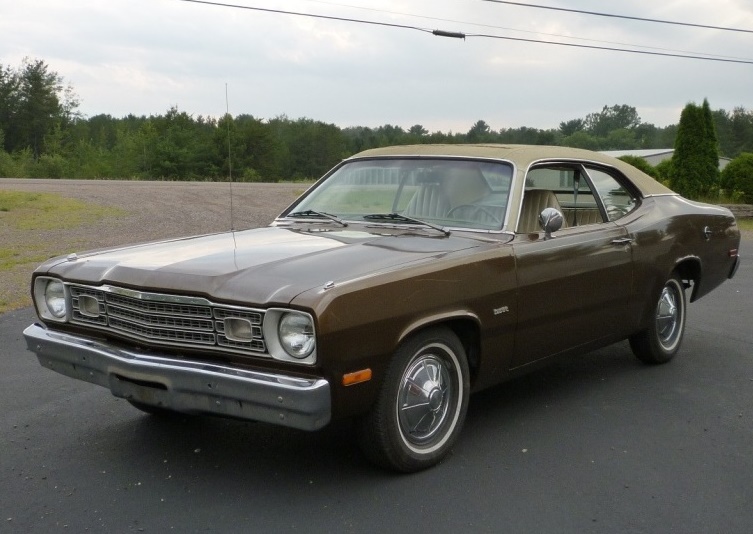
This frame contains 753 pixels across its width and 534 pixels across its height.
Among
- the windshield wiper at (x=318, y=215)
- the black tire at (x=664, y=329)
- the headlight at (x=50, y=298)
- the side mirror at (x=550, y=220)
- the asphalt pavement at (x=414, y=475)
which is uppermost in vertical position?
the side mirror at (x=550, y=220)

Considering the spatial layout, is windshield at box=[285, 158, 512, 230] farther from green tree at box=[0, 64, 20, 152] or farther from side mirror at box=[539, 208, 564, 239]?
green tree at box=[0, 64, 20, 152]

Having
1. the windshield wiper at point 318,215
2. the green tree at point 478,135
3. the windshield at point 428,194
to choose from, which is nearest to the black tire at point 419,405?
the windshield at point 428,194

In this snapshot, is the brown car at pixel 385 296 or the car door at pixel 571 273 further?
the car door at pixel 571 273

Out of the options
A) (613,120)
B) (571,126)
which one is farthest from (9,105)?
(613,120)

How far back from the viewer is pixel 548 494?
13.0 ft

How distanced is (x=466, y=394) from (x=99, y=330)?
5.97 feet

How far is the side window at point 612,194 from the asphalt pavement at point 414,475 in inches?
45.0

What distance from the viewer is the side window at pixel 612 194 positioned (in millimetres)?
5816

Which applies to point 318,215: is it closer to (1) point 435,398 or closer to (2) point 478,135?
(1) point 435,398

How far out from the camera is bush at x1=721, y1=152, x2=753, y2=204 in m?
23.5

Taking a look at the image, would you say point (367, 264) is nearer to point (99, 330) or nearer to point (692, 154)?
point (99, 330)

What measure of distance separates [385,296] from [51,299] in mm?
1830

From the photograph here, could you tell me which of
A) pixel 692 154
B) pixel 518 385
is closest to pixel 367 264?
pixel 518 385

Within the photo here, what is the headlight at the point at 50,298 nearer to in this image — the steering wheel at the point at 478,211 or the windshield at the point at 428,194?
the windshield at the point at 428,194
